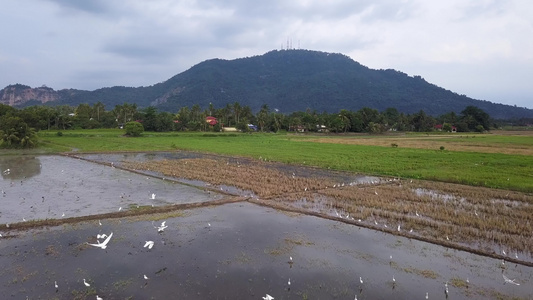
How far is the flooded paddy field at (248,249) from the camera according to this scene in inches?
301

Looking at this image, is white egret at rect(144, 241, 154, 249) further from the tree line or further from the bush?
the tree line

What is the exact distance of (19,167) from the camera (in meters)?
25.3

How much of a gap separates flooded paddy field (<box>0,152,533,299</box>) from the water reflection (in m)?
4.69

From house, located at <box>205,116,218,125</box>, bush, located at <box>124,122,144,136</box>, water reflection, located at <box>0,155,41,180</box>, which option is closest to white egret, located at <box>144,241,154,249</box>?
water reflection, located at <box>0,155,41,180</box>

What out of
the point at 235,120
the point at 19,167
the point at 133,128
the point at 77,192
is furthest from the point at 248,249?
the point at 235,120

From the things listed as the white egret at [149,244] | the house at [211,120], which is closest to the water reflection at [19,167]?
the white egret at [149,244]

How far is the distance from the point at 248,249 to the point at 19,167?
911 inches

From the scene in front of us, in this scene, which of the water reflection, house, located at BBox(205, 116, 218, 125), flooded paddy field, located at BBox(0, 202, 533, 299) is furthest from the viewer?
house, located at BBox(205, 116, 218, 125)

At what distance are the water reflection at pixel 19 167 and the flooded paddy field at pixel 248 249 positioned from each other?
469 centimetres

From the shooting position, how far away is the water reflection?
72.0ft

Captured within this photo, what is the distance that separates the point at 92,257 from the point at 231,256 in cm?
357

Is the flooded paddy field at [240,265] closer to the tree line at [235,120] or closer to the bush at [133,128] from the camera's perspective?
the bush at [133,128]

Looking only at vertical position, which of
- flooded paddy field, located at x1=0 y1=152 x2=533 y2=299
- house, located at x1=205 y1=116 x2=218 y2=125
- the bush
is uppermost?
house, located at x1=205 y1=116 x2=218 y2=125

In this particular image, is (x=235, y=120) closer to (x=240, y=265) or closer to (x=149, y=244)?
(x=149, y=244)
